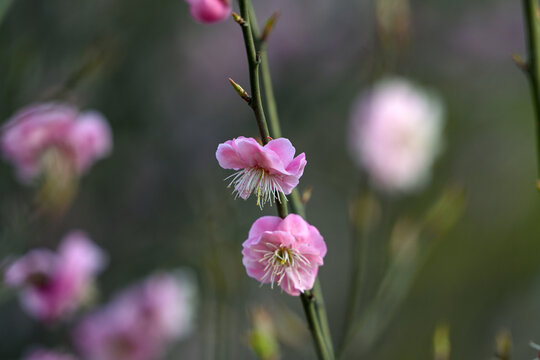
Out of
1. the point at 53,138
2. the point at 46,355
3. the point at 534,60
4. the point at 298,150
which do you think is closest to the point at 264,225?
the point at 534,60

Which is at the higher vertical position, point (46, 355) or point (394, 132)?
point (394, 132)

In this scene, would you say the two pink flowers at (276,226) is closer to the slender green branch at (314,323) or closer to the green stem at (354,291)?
the slender green branch at (314,323)

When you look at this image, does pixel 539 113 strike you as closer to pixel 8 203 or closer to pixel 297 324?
pixel 297 324

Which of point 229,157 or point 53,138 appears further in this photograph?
point 53,138

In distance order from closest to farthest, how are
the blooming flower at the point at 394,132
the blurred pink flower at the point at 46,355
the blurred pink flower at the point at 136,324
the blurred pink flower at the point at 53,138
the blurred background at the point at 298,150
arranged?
1. the blurred pink flower at the point at 53,138
2. the blurred pink flower at the point at 46,355
3. the blurred pink flower at the point at 136,324
4. the blurred background at the point at 298,150
5. the blooming flower at the point at 394,132

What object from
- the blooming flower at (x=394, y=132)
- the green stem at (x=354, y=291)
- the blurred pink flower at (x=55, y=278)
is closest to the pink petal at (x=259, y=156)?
the green stem at (x=354, y=291)

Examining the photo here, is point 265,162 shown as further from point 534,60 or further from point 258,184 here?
point 534,60

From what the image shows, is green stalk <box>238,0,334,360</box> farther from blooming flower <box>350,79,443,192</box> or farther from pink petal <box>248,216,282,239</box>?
blooming flower <box>350,79,443,192</box>
